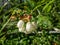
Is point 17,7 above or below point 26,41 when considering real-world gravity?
above

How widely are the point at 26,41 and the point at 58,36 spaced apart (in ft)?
1.13

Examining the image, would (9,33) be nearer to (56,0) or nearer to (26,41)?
(26,41)

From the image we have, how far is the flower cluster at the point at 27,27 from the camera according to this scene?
2.46 meters

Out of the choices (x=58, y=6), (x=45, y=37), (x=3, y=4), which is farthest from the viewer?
(x=3, y=4)

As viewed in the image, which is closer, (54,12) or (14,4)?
(54,12)

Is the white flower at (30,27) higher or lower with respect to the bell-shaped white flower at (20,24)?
lower

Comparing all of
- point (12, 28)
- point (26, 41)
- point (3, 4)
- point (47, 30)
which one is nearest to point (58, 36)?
point (47, 30)

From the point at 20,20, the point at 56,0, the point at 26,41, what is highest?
the point at 56,0

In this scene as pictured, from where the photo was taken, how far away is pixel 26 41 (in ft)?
8.22

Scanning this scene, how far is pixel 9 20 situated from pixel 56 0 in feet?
1.89

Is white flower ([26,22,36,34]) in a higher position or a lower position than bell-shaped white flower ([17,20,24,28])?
lower

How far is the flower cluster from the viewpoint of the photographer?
8.07 feet

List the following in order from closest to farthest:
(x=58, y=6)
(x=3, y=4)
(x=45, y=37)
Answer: (x=45, y=37)
(x=58, y=6)
(x=3, y=4)

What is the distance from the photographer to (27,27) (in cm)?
246
